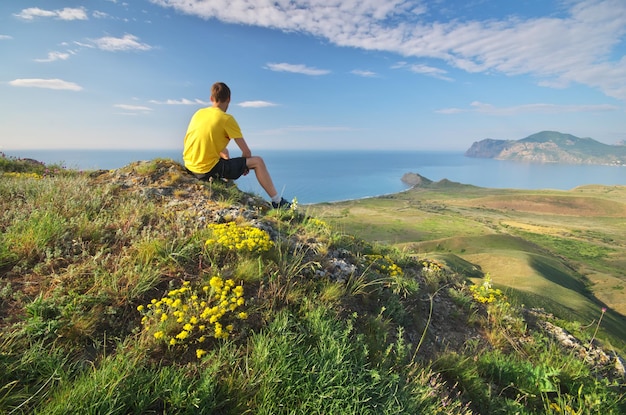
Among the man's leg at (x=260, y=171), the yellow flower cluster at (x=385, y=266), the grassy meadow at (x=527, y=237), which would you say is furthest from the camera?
the grassy meadow at (x=527, y=237)

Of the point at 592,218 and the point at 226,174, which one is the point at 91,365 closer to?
the point at 226,174

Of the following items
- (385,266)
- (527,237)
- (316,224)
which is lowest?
(527,237)

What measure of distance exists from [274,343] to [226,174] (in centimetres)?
510

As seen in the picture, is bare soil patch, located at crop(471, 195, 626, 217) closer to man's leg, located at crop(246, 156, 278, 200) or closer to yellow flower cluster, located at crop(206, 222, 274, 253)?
man's leg, located at crop(246, 156, 278, 200)

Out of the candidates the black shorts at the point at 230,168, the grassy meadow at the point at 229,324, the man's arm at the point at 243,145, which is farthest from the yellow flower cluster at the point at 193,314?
the black shorts at the point at 230,168

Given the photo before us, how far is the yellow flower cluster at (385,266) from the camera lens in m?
6.31

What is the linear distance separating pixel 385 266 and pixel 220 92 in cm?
516

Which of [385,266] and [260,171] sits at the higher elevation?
[260,171]

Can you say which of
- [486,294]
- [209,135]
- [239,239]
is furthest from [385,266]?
[209,135]

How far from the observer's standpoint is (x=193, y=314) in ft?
10.5

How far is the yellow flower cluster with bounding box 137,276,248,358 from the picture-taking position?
9.74 feet

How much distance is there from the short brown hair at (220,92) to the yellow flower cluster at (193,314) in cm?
448

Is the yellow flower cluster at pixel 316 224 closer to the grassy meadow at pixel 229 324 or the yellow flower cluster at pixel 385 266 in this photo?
the grassy meadow at pixel 229 324

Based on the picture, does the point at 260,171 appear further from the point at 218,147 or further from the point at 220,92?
the point at 220,92
